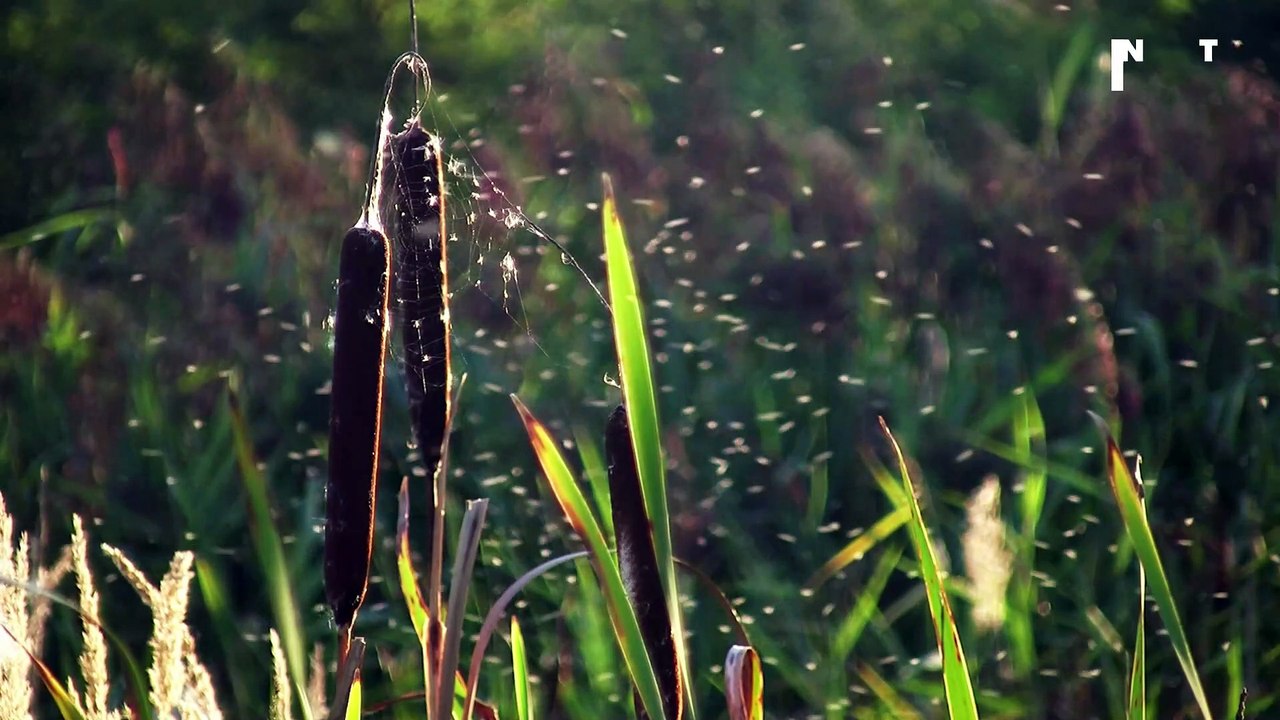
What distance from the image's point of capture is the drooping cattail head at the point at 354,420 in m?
0.75

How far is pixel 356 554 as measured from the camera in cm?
75

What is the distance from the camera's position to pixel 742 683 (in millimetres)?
825

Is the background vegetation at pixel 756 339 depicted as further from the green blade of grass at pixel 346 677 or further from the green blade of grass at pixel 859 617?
the green blade of grass at pixel 346 677

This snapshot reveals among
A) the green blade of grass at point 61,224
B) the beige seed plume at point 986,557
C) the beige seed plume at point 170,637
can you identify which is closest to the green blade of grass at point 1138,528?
the beige seed plume at point 986,557

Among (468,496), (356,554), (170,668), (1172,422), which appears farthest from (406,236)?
(1172,422)

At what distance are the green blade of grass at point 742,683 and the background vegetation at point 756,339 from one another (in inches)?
34.5

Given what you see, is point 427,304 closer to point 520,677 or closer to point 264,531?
point 264,531

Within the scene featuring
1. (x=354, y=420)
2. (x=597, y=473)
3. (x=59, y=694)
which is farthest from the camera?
(x=597, y=473)

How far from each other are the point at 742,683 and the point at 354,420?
0.27 m

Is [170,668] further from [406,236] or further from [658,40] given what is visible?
[658,40]

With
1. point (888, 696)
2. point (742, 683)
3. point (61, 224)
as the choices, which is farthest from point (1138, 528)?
point (61, 224)

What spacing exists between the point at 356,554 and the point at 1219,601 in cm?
167

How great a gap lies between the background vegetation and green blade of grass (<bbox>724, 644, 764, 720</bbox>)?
2.88 feet

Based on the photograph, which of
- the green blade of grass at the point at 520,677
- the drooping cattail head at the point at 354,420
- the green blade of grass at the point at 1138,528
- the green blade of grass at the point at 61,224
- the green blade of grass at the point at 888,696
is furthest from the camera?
the green blade of grass at the point at 61,224
